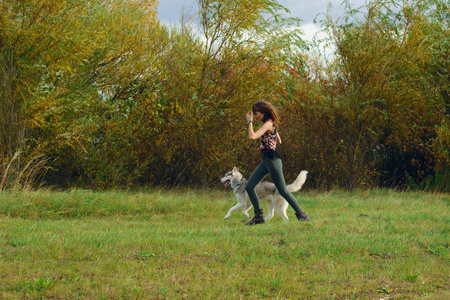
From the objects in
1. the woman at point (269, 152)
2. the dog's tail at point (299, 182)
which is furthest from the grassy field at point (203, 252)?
the woman at point (269, 152)

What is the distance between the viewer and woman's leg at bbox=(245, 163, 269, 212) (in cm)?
855

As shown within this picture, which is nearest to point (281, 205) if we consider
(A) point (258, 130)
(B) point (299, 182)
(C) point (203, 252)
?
(B) point (299, 182)

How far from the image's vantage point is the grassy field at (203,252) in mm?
5023

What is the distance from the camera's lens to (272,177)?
8.38 meters

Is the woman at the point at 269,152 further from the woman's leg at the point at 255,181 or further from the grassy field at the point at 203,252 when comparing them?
the grassy field at the point at 203,252

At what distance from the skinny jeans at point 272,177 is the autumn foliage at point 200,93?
16.6 feet

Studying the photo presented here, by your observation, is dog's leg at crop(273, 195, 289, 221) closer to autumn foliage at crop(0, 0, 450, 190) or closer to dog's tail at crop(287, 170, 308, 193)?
dog's tail at crop(287, 170, 308, 193)

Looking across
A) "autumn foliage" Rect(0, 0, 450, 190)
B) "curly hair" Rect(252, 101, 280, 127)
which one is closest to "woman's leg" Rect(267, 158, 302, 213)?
"curly hair" Rect(252, 101, 280, 127)

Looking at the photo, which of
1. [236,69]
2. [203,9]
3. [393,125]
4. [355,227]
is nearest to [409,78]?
[393,125]

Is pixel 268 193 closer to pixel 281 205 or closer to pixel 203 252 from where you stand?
pixel 281 205

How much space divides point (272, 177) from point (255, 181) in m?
0.38

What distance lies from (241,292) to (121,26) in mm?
10308

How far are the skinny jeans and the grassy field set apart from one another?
497mm

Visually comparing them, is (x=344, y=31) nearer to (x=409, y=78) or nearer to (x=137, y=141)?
(x=409, y=78)
